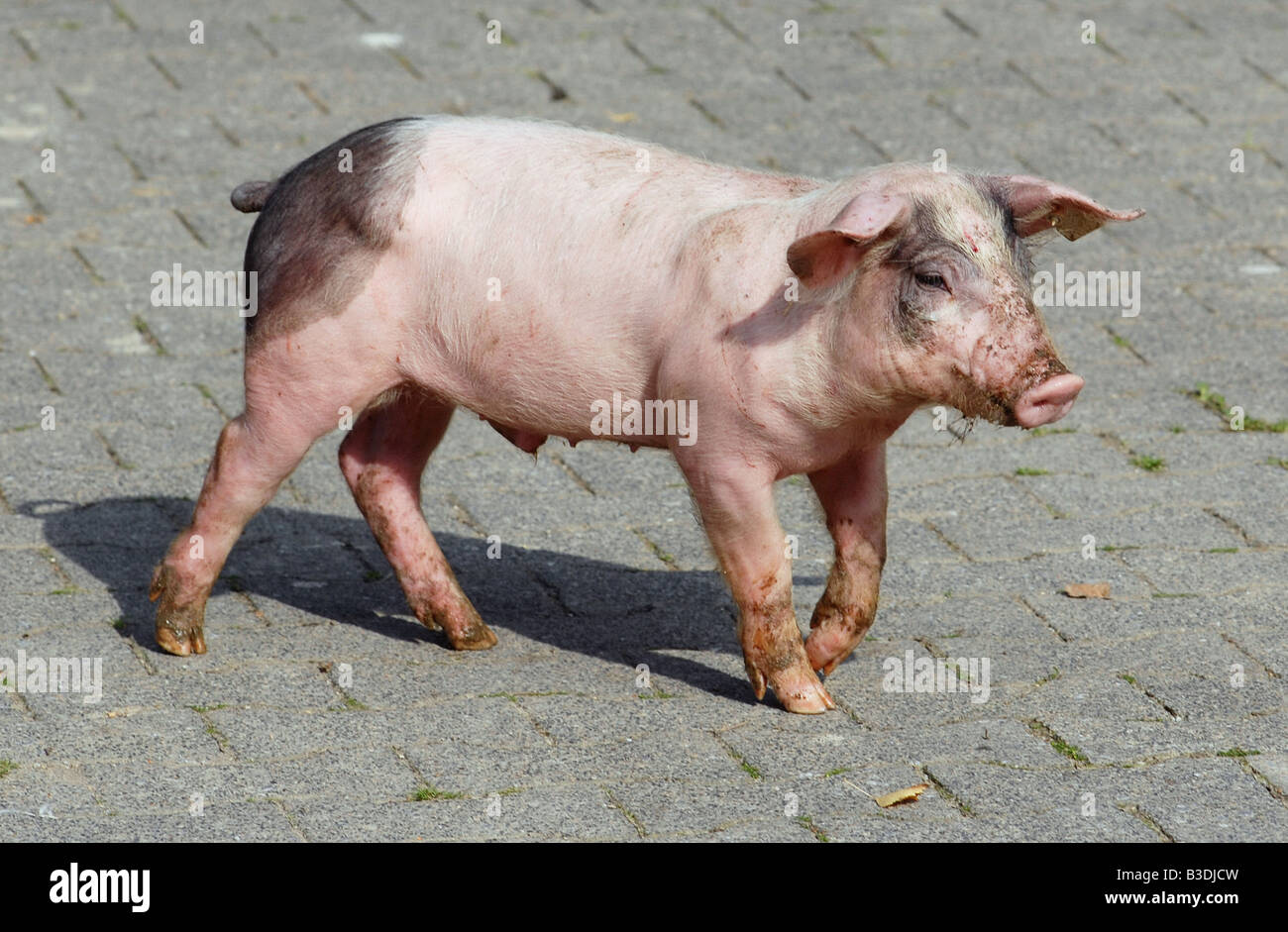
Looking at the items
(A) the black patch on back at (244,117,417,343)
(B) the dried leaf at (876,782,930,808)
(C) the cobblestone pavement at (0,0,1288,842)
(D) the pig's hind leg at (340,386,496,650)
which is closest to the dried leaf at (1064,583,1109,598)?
(C) the cobblestone pavement at (0,0,1288,842)

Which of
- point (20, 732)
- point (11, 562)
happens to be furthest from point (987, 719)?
point (11, 562)

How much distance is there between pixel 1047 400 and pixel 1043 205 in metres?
0.63

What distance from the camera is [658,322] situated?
5.16 m

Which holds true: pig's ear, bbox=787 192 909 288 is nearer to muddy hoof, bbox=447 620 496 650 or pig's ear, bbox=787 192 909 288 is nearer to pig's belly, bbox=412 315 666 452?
pig's belly, bbox=412 315 666 452

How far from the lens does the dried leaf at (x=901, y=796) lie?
4.83 metres

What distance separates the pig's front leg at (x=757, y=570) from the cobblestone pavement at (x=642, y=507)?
118mm

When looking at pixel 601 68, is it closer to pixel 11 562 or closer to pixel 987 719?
pixel 11 562

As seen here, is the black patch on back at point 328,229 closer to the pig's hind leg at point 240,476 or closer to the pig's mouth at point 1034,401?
the pig's hind leg at point 240,476

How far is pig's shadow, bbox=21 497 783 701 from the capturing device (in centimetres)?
593

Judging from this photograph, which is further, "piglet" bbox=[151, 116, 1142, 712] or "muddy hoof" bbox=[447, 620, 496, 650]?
"muddy hoof" bbox=[447, 620, 496, 650]

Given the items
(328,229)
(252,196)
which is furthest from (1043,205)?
(252,196)

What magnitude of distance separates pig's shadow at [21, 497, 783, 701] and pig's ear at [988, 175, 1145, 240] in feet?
5.26

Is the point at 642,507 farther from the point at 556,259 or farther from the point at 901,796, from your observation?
the point at 901,796

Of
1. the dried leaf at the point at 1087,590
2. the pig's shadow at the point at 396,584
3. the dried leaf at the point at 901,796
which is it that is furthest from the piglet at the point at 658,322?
the dried leaf at the point at 1087,590
